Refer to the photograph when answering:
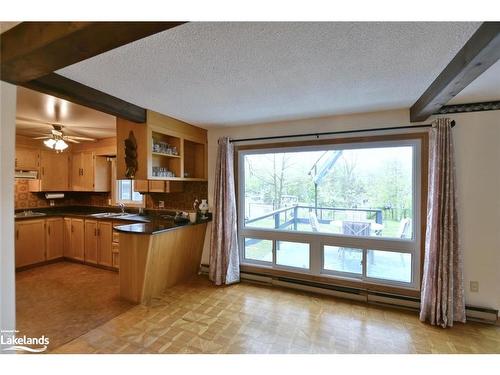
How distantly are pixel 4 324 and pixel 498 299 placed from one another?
4.34m

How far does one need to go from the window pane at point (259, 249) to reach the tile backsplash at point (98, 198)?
1.07 m

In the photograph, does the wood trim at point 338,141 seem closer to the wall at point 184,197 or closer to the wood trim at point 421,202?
the wood trim at point 421,202

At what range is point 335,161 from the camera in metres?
3.08

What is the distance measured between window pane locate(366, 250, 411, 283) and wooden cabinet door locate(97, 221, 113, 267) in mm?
3934

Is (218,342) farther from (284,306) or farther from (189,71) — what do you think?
(189,71)

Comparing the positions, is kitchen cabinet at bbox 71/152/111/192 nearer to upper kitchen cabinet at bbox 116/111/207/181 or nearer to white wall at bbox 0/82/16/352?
upper kitchen cabinet at bbox 116/111/207/181

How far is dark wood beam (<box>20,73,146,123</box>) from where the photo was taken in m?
1.81

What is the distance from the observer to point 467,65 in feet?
4.54

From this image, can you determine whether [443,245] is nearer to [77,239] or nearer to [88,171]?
[77,239]

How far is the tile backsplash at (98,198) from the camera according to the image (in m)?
3.95

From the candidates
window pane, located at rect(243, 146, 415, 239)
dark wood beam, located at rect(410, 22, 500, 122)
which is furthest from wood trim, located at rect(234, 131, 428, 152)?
dark wood beam, located at rect(410, 22, 500, 122)

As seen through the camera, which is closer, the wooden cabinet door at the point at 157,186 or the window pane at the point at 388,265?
the window pane at the point at 388,265

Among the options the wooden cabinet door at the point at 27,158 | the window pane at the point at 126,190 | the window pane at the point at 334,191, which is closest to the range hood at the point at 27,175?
Answer: the wooden cabinet door at the point at 27,158
